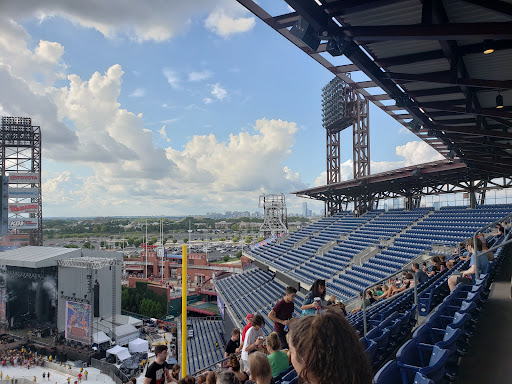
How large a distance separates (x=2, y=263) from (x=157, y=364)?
3144 centimetres

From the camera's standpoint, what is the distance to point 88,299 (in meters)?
24.8

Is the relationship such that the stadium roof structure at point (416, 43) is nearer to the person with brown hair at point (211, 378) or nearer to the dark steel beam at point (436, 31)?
the dark steel beam at point (436, 31)

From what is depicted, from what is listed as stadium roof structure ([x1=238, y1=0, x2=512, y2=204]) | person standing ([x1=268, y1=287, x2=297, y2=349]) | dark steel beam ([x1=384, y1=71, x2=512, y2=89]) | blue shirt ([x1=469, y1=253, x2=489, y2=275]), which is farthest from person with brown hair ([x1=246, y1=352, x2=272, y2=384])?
blue shirt ([x1=469, y1=253, x2=489, y2=275])

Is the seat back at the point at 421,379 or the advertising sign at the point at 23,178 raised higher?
the advertising sign at the point at 23,178

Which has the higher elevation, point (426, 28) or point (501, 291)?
point (426, 28)

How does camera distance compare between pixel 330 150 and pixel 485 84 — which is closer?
pixel 485 84

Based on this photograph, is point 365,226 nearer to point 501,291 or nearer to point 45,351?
point 501,291

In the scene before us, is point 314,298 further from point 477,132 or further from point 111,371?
point 111,371

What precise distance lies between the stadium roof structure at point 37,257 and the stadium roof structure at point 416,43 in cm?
2774

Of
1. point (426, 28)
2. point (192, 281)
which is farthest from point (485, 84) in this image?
point (192, 281)

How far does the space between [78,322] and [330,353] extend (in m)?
28.5

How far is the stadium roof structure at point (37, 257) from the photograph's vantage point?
2561cm

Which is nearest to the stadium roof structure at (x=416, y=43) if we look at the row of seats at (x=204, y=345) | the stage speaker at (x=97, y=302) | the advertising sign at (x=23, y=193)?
the row of seats at (x=204, y=345)

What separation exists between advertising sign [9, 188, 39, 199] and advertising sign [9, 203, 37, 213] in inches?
41.2
